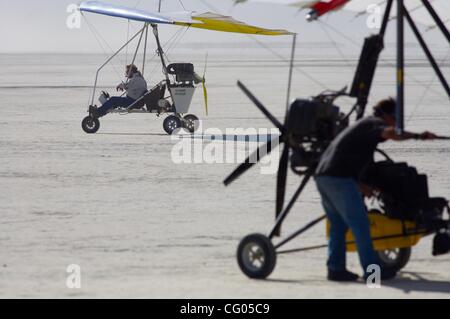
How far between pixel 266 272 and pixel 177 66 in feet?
44.5

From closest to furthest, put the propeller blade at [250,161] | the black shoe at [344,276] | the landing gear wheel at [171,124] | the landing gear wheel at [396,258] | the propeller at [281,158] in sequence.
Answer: the black shoe at [344,276], the landing gear wheel at [396,258], the propeller at [281,158], the propeller blade at [250,161], the landing gear wheel at [171,124]

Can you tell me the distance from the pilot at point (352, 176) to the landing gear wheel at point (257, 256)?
0.48m

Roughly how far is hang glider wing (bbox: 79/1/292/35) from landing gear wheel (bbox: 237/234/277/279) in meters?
12.4

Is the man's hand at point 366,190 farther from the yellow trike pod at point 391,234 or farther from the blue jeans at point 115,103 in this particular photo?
the blue jeans at point 115,103

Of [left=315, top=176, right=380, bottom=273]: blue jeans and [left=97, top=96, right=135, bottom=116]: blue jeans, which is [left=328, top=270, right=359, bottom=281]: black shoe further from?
[left=97, top=96, right=135, bottom=116]: blue jeans

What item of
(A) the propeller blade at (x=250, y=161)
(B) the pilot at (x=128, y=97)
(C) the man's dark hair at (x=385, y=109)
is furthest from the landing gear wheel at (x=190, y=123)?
(C) the man's dark hair at (x=385, y=109)

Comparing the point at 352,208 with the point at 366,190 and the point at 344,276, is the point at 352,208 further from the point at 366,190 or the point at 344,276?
the point at 344,276

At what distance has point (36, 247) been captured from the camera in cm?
1067

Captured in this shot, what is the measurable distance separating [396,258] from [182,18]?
14.7m

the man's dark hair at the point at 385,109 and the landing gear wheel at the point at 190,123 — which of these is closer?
the man's dark hair at the point at 385,109

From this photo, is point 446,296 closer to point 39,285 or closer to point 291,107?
point 291,107

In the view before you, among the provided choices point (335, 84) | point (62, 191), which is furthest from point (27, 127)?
point (335, 84)

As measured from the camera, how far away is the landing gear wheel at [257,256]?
9211mm

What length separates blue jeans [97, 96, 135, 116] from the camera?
22.6 meters
